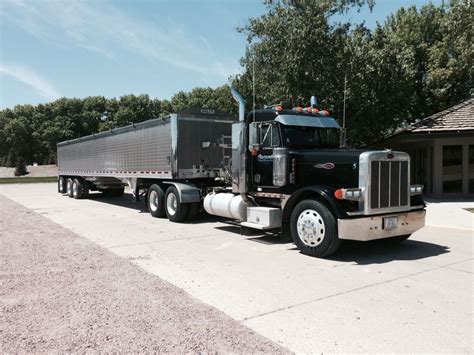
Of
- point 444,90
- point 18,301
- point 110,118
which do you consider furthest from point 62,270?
point 110,118

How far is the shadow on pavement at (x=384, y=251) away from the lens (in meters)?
7.48

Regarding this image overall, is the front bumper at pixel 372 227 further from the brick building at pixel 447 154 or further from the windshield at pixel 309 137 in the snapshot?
the brick building at pixel 447 154

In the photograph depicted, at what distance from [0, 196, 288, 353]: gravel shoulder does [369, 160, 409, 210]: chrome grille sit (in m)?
3.61

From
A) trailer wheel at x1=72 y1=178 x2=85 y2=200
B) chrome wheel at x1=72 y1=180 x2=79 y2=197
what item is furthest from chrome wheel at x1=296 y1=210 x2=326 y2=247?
chrome wheel at x1=72 y1=180 x2=79 y2=197

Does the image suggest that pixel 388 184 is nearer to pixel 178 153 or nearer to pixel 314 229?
pixel 314 229

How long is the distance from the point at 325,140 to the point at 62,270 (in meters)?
5.61

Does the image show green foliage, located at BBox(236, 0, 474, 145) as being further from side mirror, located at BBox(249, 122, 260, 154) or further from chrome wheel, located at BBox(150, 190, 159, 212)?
side mirror, located at BBox(249, 122, 260, 154)

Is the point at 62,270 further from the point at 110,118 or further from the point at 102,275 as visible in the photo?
the point at 110,118

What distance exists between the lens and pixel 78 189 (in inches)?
826

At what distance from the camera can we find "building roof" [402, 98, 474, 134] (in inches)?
698

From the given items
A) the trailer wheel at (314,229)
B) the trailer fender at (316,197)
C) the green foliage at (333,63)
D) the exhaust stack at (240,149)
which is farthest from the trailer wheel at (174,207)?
the green foliage at (333,63)

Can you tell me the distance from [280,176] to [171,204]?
4.81m

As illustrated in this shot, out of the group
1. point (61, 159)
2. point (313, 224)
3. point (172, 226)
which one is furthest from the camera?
point (61, 159)

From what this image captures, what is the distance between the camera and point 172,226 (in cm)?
1130
